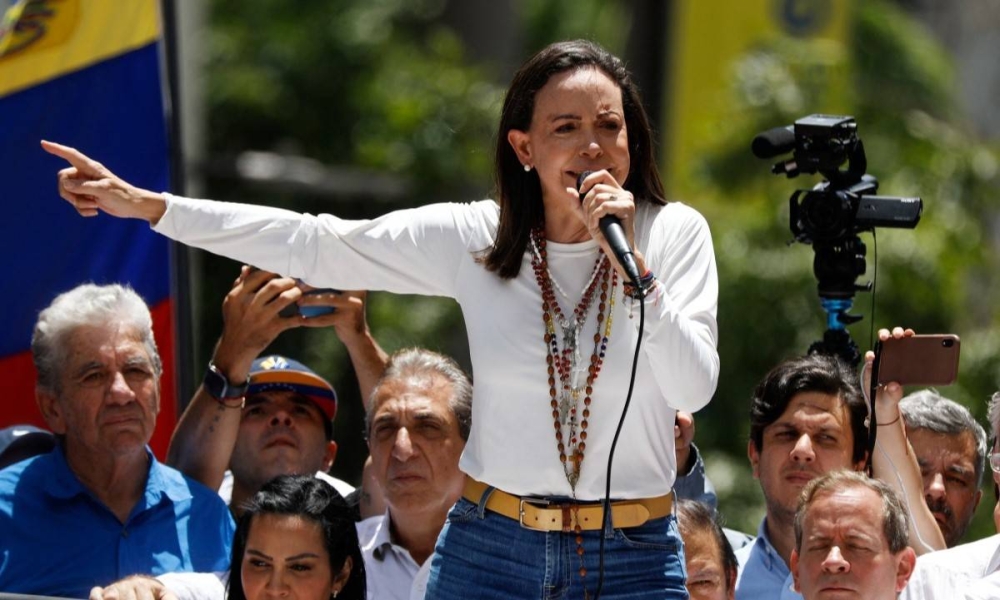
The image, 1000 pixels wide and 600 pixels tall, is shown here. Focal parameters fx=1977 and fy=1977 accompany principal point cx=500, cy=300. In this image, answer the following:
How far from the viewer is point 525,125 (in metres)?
4.66

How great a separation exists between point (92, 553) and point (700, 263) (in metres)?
2.26

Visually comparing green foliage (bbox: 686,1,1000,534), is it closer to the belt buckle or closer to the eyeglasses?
the eyeglasses

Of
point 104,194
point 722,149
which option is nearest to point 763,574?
point 104,194

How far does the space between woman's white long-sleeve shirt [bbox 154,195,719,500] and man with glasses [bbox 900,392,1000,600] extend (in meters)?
1.27

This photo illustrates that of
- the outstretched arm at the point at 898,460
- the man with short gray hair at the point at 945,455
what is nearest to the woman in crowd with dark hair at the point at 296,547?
the outstretched arm at the point at 898,460

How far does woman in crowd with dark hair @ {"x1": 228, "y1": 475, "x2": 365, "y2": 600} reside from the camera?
212 inches

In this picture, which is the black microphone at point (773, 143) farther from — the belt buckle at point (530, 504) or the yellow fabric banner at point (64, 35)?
the yellow fabric banner at point (64, 35)

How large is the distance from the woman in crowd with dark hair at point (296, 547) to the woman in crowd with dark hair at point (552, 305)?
0.87m

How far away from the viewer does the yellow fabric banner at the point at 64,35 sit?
698cm

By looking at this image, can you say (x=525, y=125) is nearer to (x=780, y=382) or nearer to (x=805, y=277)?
(x=780, y=382)

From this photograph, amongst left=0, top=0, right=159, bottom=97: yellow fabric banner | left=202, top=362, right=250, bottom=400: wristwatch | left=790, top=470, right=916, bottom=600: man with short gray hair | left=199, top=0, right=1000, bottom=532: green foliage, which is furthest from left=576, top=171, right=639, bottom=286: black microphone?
left=199, top=0, right=1000, bottom=532: green foliage

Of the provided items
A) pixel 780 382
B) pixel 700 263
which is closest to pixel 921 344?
pixel 780 382

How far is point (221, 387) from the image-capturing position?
20.8 ft

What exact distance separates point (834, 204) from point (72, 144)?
9.04 feet
